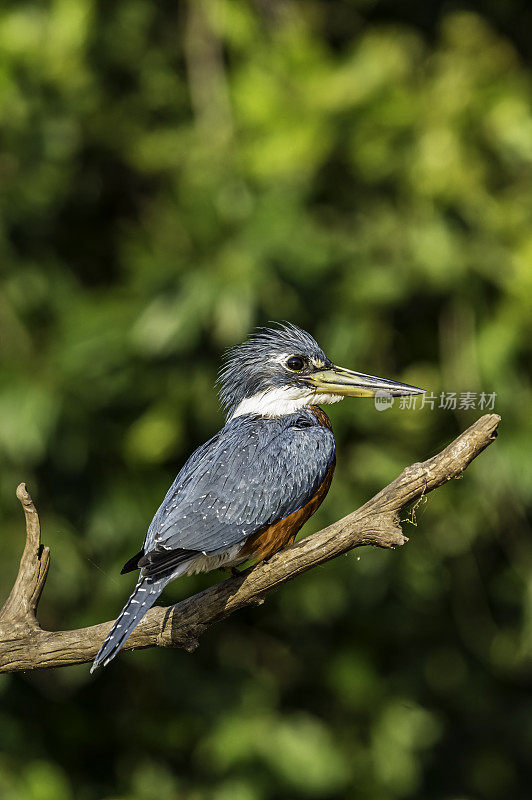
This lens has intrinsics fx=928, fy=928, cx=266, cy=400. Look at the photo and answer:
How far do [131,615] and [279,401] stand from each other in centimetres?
84

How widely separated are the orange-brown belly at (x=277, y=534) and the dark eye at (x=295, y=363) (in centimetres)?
28

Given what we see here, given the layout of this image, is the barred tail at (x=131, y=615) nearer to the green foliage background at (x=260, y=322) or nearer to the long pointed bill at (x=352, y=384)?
the long pointed bill at (x=352, y=384)

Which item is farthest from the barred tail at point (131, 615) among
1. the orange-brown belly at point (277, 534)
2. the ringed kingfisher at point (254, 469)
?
the orange-brown belly at point (277, 534)

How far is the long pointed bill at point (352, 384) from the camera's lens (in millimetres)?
2135

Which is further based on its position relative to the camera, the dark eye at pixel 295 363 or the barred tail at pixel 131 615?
the dark eye at pixel 295 363

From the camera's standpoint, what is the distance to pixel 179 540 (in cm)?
212

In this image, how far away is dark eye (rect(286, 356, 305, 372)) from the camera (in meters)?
2.52

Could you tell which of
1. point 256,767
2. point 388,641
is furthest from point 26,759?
point 388,641

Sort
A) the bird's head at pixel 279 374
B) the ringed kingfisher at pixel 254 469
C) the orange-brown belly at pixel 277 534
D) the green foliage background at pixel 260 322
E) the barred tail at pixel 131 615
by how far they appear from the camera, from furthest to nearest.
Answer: the green foliage background at pixel 260 322, the bird's head at pixel 279 374, the orange-brown belly at pixel 277 534, the ringed kingfisher at pixel 254 469, the barred tail at pixel 131 615

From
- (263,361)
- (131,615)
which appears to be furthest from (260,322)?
(131,615)

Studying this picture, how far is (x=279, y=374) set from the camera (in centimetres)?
254

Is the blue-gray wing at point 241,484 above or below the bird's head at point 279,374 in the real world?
below

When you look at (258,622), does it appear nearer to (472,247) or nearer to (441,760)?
(441,760)

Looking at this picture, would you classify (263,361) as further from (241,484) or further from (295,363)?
(241,484)
